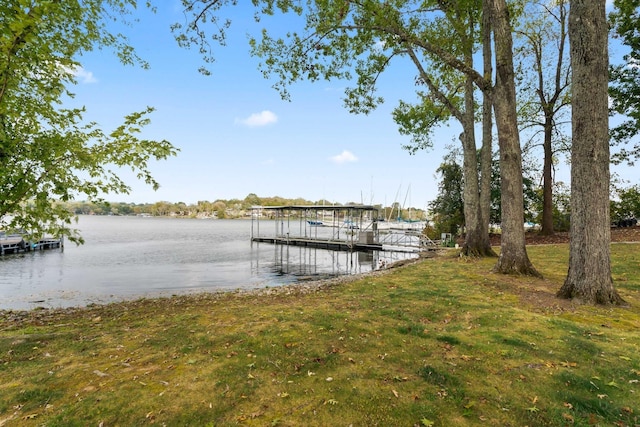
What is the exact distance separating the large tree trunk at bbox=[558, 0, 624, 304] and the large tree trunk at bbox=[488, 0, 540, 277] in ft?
→ 8.65

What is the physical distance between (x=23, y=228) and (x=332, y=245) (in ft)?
91.5

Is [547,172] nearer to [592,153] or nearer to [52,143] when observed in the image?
[592,153]

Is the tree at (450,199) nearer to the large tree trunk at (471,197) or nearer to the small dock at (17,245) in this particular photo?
the large tree trunk at (471,197)

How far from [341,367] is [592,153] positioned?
6004 mm

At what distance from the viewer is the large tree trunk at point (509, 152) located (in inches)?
342

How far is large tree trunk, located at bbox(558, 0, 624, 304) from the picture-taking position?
598 cm

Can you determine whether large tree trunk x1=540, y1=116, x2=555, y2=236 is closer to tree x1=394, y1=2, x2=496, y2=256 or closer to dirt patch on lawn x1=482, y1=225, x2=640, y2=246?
dirt patch on lawn x1=482, y1=225, x2=640, y2=246

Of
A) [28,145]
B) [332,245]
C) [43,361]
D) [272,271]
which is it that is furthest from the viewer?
[332,245]

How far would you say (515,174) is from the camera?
888cm

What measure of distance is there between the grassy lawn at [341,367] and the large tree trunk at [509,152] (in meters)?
2.68

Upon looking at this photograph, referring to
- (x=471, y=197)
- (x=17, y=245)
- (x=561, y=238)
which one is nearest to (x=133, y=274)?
(x=471, y=197)

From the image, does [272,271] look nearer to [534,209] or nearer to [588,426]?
[588,426]

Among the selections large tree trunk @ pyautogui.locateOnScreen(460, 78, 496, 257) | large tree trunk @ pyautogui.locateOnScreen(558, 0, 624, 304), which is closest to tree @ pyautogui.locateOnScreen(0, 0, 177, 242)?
large tree trunk @ pyautogui.locateOnScreen(558, 0, 624, 304)

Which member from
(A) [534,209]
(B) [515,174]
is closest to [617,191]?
(A) [534,209]
